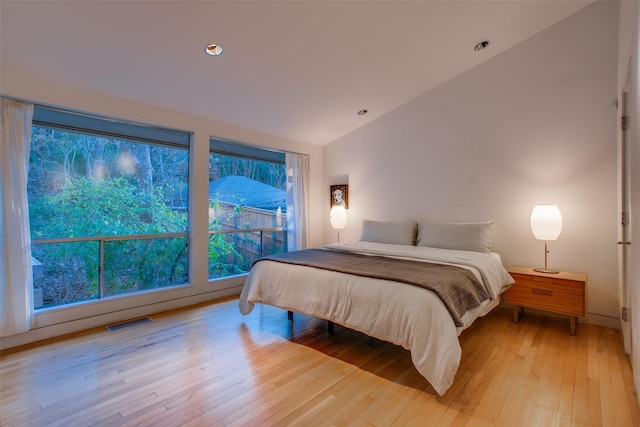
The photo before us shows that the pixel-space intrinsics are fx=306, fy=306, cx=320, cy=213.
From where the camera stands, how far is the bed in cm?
187

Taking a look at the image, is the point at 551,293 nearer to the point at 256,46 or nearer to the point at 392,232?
the point at 392,232

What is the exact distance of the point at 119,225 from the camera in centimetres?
327

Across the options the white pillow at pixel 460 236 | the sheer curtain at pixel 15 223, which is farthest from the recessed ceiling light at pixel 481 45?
the sheer curtain at pixel 15 223

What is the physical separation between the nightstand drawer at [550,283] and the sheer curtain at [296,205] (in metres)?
2.87

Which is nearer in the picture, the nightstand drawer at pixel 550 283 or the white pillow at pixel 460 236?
the nightstand drawer at pixel 550 283

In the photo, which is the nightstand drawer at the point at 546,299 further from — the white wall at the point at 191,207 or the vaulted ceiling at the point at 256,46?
the white wall at the point at 191,207

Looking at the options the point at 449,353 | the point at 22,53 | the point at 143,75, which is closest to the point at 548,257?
the point at 449,353

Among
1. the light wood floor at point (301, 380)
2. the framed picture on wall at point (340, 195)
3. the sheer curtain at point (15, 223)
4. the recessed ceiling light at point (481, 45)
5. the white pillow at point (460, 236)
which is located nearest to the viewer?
the light wood floor at point (301, 380)

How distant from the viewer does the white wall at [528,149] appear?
2969 millimetres

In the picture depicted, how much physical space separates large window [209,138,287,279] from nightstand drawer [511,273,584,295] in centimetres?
320

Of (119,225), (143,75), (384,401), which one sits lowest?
(384,401)

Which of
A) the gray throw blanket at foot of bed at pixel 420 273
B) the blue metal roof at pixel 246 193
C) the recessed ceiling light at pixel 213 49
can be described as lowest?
the gray throw blanket at foot of bed at pixel 420 273

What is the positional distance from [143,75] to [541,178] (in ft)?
13.6

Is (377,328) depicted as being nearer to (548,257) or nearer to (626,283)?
(626,283)
